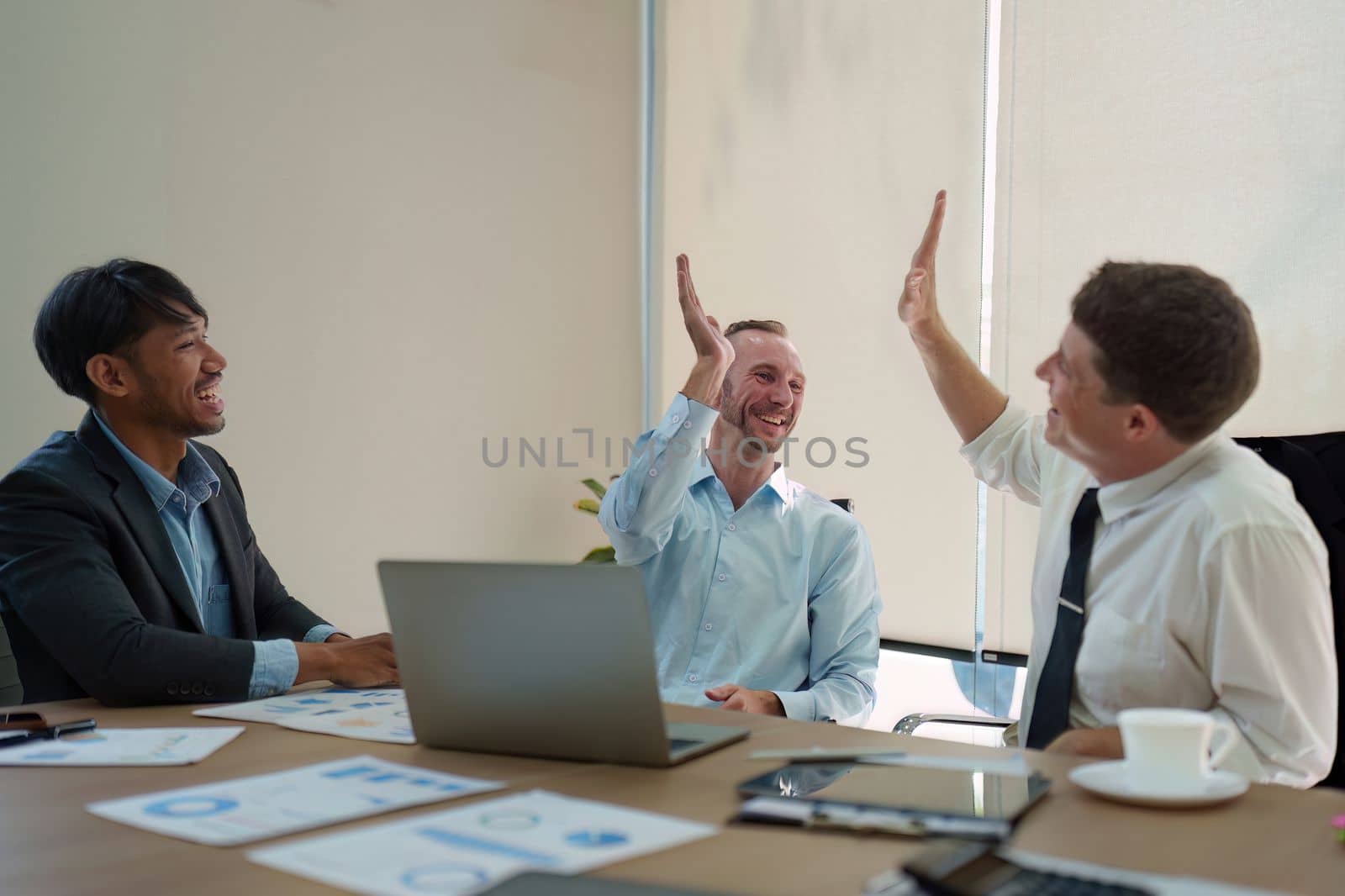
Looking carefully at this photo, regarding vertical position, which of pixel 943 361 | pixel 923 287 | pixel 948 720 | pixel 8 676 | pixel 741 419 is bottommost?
pixel 948 720

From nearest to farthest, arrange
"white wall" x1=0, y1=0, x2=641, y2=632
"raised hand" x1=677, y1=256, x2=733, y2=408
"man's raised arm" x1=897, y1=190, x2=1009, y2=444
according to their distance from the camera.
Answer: "man's raised arm" x1=897, y1=190, x2=1009, y2=444, "raised hand" x1=677, y1=256, x2=733, y2=408, "white wall" x1=0, y1=0, x2=641, y2=632

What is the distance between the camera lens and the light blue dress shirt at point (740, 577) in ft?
8.19

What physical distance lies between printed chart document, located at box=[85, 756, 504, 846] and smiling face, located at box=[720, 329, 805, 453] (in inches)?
63.2

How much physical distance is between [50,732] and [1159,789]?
4.44ft

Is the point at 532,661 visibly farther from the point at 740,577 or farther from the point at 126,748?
the point at 740,577

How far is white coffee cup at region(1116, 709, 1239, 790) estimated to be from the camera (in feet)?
3.71

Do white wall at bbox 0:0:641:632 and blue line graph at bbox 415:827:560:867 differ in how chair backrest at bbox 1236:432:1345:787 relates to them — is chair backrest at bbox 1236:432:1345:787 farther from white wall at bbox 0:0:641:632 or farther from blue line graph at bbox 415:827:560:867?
white wall at bbox 0:0:641:632

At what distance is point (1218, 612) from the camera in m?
1.52

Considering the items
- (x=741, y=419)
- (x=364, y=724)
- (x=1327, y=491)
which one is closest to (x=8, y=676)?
(x=364, y=724)

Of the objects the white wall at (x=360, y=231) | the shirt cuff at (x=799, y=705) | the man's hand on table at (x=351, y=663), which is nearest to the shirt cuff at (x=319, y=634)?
the man's hand on table at (x=351, y=663)

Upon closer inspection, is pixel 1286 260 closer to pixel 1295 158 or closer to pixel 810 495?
pixel 1295 158

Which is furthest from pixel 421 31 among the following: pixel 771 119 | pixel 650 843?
pixel 650 843

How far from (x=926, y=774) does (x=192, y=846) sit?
72 cm

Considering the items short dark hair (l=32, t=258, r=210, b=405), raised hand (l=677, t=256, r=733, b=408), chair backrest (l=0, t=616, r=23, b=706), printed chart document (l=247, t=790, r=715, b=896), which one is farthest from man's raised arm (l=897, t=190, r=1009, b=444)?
chair backrest (l=0, t=616, r=23, b=706)
